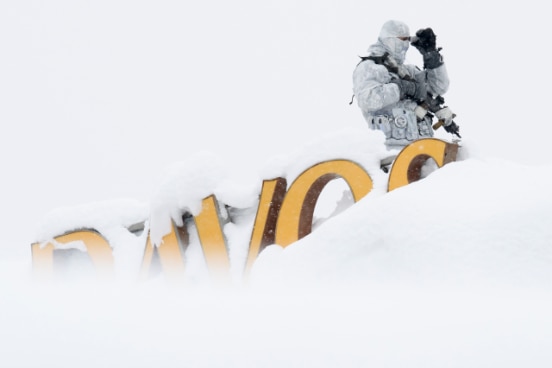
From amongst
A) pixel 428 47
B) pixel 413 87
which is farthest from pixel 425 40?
pixel 413 87

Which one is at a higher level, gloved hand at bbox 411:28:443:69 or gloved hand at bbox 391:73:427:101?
gloved hand at bbox 411:28:443:69

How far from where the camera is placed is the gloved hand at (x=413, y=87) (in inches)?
Answer: 268

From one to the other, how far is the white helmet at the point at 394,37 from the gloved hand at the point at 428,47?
0.12 m

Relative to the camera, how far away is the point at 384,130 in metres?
6.75

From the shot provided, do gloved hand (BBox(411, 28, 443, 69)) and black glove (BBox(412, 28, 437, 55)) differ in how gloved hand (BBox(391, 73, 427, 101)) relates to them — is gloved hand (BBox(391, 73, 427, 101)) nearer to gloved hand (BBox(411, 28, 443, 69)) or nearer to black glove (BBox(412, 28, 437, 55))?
gloved hand (BBox(411, 28, 443, 69))

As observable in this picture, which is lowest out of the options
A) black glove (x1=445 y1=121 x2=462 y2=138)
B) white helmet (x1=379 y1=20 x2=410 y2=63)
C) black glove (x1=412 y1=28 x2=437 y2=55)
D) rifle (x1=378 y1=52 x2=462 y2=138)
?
black glove (x1=445 y1=121 x2=462 y2=138)

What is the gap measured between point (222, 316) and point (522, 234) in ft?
5.34

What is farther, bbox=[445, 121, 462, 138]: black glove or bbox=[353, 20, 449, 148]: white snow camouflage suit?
bbox=[445, 121, 462, 138]: black glove

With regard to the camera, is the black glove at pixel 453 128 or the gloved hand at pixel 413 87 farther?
the black glove at pixel 453 128

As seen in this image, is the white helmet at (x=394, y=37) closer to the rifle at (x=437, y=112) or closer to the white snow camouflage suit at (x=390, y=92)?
the white snow camouflage suit at (x=390, y=92)

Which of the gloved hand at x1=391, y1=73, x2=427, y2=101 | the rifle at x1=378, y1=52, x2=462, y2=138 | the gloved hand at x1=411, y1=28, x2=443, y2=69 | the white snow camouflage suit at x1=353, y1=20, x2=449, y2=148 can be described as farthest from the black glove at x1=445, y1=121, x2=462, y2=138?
the gloved hand at x1=411, y1=28, x2=443, y2=69

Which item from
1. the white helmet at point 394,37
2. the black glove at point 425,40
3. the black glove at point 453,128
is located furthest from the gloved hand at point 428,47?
the black glove at point 453,128

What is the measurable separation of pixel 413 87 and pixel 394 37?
52 centimetres

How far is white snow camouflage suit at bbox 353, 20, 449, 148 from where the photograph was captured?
668cm
